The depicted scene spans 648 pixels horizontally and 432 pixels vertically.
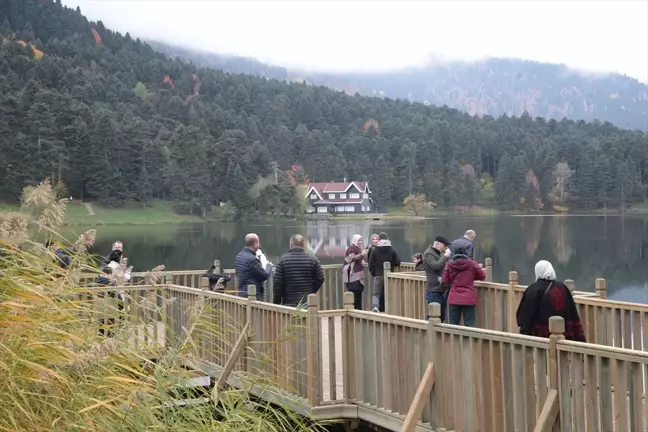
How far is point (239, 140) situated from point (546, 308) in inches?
4429

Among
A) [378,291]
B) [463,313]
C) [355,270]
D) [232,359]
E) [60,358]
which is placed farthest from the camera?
[355,270]

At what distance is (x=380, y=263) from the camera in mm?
12164

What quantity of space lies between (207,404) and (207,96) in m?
146

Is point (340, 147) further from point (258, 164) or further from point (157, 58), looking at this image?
point (157, 58)

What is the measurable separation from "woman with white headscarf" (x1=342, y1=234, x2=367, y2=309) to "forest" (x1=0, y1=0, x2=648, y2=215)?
63.1 m

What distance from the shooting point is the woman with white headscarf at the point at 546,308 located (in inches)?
261

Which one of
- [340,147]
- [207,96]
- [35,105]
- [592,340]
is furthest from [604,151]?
[592,340]

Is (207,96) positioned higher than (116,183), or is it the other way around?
(207,96)

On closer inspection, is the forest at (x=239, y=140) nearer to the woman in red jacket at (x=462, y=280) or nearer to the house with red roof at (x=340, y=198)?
the house with red roof at (x=340, y=198)

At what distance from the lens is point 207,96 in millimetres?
146875

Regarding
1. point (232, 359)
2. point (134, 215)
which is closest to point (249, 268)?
point (232, 359)

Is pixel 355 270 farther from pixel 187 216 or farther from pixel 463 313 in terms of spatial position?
pixel 187 216

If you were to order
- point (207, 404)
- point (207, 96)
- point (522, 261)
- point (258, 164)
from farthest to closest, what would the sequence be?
point (207, 96), point (258, 164), point (522, 261), point (207, 404)

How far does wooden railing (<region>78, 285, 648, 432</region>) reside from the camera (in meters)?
4.64
